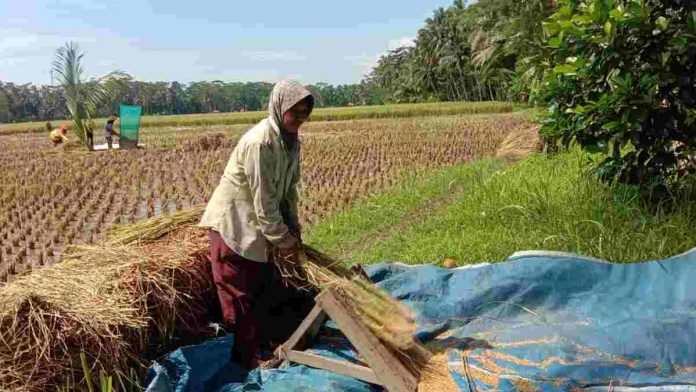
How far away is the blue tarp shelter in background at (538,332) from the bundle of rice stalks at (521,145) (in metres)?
8.07

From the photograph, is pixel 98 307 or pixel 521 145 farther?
pixel 521 145

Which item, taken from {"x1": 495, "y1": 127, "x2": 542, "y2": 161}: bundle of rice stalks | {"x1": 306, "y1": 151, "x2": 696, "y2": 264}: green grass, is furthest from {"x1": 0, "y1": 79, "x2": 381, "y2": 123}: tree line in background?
{"x1": 306, "y1": 151, "x2": 696, "y2": 264}: green grass

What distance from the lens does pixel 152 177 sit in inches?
459

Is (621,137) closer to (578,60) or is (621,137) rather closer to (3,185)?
(578,60)

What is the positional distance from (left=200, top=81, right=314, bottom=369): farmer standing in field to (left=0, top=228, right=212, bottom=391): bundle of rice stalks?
0.26 meters

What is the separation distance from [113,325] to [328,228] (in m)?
3.99

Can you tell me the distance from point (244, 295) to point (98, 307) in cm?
72

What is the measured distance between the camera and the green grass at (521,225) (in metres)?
4.25

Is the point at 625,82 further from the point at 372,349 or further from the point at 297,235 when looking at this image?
the point at 372,349

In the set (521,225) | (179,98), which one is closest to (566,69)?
(521,225)

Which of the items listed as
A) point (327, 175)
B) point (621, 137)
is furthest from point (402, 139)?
point (621, 137)

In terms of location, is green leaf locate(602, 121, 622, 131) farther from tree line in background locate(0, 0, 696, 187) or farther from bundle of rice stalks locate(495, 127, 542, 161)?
bundle of rice stalks locate(495, 127, 542, 161)

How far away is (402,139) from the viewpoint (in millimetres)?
17172

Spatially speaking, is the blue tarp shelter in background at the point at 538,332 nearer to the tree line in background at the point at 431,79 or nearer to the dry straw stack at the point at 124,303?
the dry straw stack at the point at 124,303
